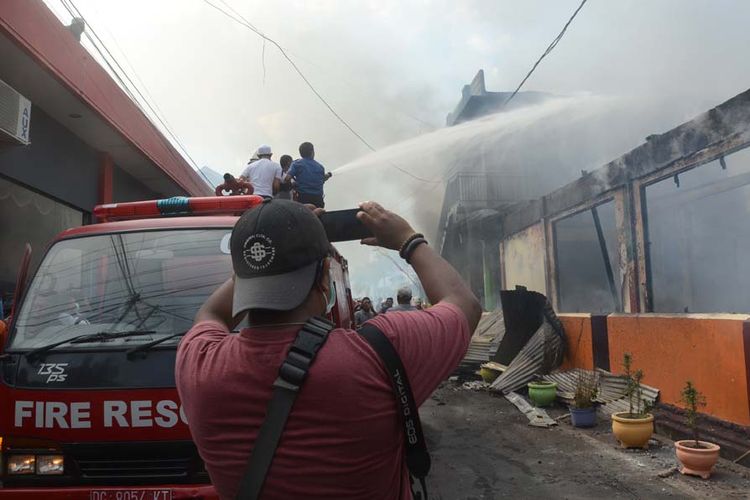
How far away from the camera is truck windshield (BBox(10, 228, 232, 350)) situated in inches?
127

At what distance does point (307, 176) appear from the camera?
6.68 meters

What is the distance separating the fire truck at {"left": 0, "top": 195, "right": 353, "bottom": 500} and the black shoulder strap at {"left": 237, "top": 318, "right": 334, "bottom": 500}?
1.72 m

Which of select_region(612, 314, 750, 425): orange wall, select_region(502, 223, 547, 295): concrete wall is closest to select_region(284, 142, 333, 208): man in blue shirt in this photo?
select_region(612, 314, 750, 425): orange wall

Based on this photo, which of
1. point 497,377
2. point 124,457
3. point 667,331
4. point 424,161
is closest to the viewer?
point 124,457

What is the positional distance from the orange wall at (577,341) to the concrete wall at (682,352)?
0.02 metres

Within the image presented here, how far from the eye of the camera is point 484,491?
507 cm

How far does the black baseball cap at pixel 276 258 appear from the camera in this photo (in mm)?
1274

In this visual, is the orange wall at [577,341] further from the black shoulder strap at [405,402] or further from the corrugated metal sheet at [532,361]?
the black shoulder strap at [405,402]

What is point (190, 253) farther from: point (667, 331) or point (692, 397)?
point (667, 331)

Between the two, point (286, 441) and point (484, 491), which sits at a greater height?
point (286, 441)

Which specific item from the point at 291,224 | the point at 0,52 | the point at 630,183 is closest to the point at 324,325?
the point at 291,224

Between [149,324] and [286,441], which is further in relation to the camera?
[149,324]

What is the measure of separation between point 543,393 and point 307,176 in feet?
15.5

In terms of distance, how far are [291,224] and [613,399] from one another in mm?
7386
